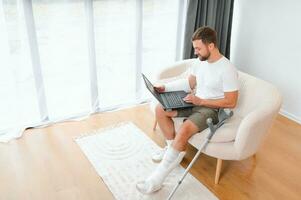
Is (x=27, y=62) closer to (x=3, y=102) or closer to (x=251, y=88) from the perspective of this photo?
(x=3, y=102)

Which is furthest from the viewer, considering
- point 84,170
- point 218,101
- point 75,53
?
point 75,53

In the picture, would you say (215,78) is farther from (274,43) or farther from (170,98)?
(274,43)

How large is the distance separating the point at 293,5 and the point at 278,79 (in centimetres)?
80

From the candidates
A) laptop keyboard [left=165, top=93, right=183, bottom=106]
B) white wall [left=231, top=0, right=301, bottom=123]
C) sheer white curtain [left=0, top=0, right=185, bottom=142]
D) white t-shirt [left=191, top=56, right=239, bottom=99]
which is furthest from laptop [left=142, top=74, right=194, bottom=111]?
white wall [left=231, top=0, right=301, bottom=123]

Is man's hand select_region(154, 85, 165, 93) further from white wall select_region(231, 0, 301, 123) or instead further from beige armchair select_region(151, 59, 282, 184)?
white wall select_region(231, 0, 301, 123)

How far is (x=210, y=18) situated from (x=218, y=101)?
1628 millimetres

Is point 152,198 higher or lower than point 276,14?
lower

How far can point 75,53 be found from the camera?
2.90 meters

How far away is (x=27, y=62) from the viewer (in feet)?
8.86

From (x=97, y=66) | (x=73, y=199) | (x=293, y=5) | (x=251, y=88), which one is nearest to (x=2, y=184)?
(x=73, y=199)

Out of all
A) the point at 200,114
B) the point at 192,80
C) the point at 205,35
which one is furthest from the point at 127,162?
the point at 205,35

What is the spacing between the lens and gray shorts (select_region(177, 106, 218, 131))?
6.89 ft

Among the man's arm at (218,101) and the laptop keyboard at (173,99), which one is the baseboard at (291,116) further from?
the laptop keyboard at (173,99)

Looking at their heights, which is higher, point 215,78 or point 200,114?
point 215,78
